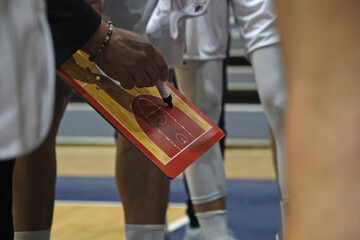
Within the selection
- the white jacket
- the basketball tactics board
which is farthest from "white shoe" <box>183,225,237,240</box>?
the white jacket

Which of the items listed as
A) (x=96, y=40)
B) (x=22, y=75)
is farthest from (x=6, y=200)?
(x=22, y=75)

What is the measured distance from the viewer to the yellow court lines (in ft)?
7.74

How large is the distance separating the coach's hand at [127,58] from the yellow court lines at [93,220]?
119cm

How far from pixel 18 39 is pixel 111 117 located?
527mm

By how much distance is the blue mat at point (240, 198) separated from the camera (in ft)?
7.84

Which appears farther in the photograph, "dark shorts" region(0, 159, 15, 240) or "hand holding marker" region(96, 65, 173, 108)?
"hand holding marker" region(96, 65, 173, 108)

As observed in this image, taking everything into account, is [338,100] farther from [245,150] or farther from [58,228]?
[245,150]

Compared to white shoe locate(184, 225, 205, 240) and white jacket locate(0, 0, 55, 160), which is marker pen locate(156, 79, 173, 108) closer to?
white jacket locate(0, 0, 55, 160)

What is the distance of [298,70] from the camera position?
457 millimetres

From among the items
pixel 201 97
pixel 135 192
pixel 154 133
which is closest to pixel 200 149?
pixel 154 133

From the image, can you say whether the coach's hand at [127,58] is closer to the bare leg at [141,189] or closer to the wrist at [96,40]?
the wrist at [96,40]

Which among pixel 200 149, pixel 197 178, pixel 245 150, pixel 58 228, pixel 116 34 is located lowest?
pixel 245 150

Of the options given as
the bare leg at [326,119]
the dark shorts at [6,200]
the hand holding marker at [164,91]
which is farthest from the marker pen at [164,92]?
the bare leg at [326,119]

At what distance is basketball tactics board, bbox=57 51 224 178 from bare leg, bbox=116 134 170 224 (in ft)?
1.11
